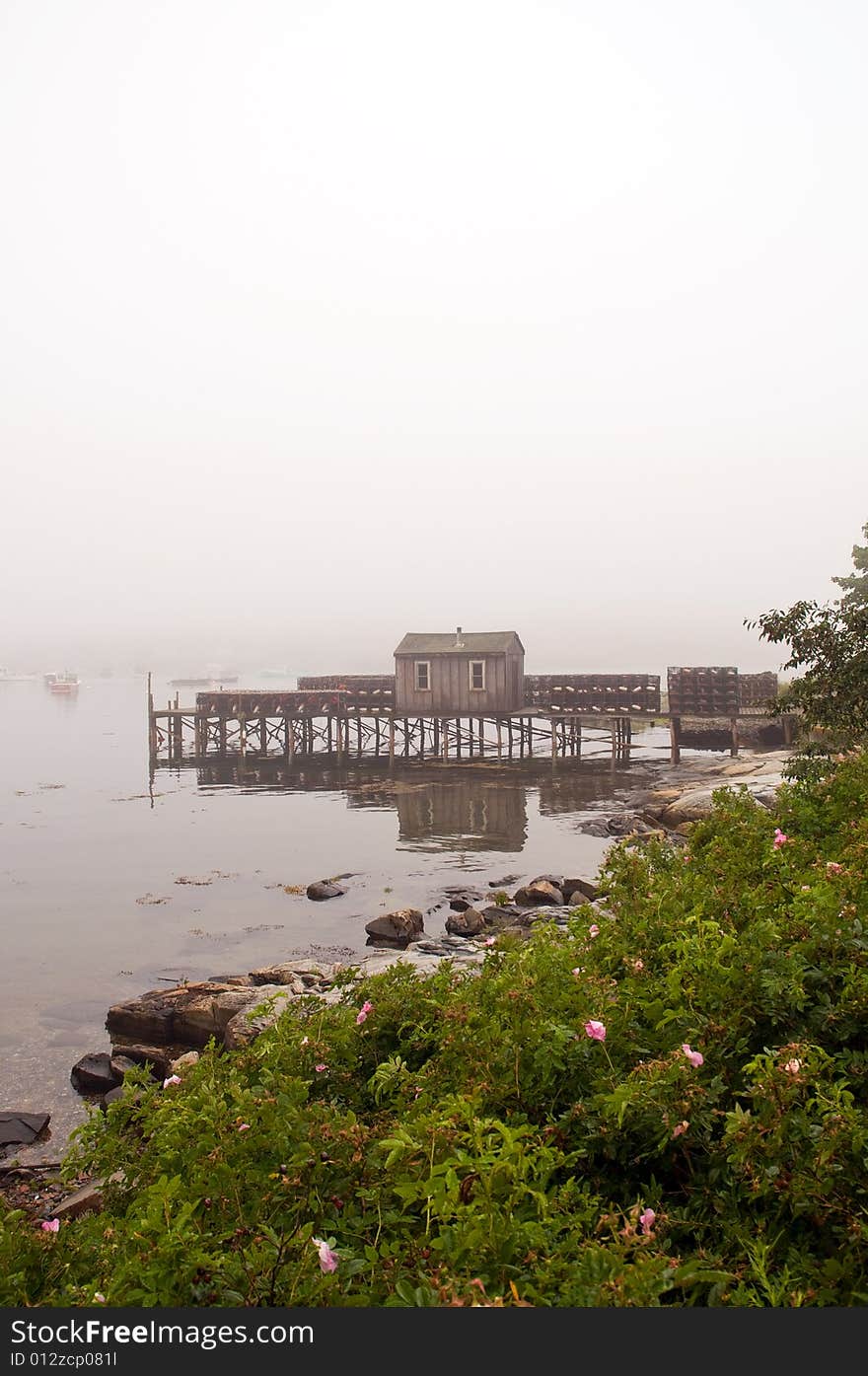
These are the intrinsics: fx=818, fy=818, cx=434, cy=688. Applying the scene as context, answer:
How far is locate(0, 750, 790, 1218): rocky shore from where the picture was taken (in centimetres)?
745

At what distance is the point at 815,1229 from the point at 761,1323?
0.81m

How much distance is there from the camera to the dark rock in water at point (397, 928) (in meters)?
15.8

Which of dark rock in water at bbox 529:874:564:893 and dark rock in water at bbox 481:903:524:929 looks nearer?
dark rock in water at bbox 481:903:524:929

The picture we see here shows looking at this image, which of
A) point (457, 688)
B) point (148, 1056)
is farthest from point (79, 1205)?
point (457, 688)

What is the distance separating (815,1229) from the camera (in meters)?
2.99

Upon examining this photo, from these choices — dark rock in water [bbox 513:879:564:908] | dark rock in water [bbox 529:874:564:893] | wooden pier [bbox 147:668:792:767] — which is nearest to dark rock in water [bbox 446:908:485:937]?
dark rock in water [bbox 513:879:564:908]

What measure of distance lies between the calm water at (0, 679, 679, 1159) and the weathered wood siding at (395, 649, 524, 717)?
3254 mm

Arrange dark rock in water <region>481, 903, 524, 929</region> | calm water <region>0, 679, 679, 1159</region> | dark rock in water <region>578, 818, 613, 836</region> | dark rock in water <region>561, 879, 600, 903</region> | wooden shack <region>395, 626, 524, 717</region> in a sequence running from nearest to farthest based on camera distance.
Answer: calm water <region>0, 679, 679, 1159</region> → dark rock in water <region>481, 903, 524, 929</region> → dark rock in water <region>561, 879, 600, 903</region> → dark rock in water <region>578, 818, 613, 836</region> → wooden shack <region>395, 626, 524, 717</region>

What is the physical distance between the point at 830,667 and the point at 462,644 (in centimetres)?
3282

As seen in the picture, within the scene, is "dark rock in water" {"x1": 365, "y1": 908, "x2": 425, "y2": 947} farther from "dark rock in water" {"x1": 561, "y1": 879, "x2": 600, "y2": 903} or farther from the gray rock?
the gray rock

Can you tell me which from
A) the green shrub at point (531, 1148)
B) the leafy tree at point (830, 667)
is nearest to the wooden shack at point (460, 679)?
the leafy tree at point (830, 667)

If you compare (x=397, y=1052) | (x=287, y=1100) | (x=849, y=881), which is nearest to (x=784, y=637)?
(x=849, y=881)

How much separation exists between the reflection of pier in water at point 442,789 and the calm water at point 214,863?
0.45 ft

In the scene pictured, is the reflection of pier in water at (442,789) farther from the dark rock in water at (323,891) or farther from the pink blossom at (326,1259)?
the pink blossom at (326,1259)
